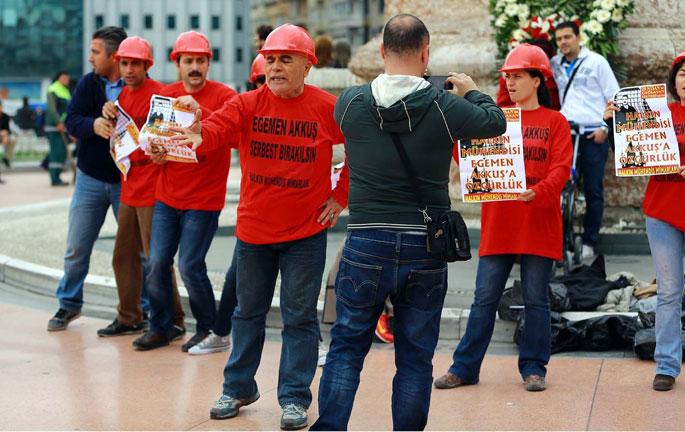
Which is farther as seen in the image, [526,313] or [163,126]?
[163,126]

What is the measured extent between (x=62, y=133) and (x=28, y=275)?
11.8 metres

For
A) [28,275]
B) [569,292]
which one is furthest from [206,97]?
[28,275]

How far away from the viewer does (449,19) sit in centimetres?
1402

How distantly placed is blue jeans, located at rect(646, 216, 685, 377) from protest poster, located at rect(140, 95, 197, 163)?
→ 104 inches

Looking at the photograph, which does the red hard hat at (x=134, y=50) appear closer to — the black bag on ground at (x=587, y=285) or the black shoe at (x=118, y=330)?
the black shoe at (x=118, y=330)

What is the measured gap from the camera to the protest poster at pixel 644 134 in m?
6.93

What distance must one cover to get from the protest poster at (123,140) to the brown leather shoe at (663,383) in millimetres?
3469

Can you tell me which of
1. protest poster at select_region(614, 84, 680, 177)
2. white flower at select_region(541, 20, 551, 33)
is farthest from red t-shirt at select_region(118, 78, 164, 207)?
white flower at select_region(541, 20, 551, 33)

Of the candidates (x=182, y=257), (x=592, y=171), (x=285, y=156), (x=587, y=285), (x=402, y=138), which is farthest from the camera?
(x=592, y=171)

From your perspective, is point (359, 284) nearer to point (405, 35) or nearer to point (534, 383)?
point (405, 35)

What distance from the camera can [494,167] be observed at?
7008 millimetres

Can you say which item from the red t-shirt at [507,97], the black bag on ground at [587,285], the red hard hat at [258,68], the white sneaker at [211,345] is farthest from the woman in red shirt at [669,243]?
the white sneaker at [211,345]

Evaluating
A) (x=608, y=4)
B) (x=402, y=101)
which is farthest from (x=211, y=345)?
(x=608, y=4)

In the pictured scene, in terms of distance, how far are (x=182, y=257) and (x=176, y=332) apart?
77 centimetres
